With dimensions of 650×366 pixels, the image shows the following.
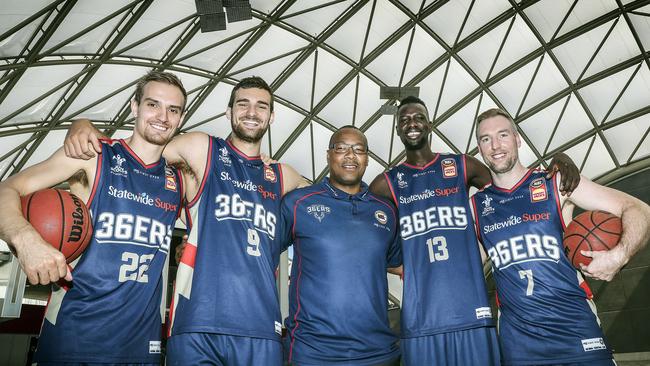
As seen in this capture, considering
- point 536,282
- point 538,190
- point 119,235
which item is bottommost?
point 536,282

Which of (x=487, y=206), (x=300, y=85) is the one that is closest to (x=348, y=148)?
(x=487, y=206)

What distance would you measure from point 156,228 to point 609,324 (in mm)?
20576

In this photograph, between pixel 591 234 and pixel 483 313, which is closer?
pixel 591 234

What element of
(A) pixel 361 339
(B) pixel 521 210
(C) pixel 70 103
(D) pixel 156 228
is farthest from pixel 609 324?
(C) pixel 70 103

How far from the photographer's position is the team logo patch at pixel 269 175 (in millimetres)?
4387

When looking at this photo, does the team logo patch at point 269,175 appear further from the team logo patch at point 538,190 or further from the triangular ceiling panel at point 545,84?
the triangular ceiling panel at point 545,84

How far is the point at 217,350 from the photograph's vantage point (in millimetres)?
3381

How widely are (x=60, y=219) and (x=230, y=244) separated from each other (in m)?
1.26

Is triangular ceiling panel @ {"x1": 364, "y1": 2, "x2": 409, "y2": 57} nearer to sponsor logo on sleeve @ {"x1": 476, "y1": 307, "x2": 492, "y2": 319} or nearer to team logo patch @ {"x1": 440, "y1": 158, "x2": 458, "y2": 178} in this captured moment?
team logo patch @ {"x1": 440, "y1": 158, "x2": 458, "y2": 178}

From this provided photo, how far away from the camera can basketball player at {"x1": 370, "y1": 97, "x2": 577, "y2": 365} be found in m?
4.23

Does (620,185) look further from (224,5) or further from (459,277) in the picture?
(459,277)

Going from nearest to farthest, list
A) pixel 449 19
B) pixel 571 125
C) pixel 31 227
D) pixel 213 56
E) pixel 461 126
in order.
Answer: pixel 31 227 → pixel 213 56 → pixel 449 19 → pixel 571 125 → pixel 461 126

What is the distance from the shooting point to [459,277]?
446cm

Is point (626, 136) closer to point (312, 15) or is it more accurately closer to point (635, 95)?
point (635, 95)
